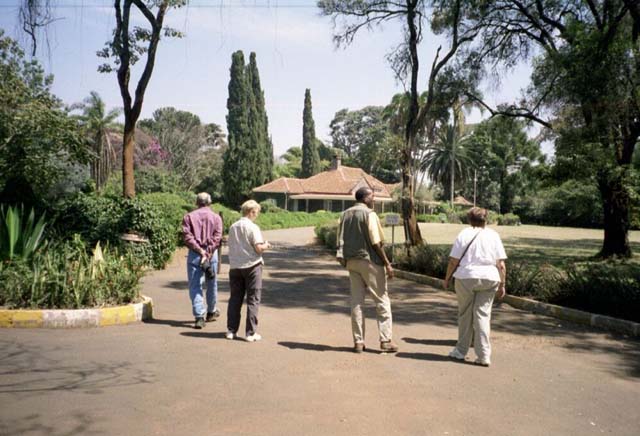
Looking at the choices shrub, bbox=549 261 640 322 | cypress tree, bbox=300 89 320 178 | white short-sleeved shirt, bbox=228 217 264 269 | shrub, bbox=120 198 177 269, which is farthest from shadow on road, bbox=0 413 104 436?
cypress tree, bbox=300 89 320 178

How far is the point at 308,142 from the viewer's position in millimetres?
67000

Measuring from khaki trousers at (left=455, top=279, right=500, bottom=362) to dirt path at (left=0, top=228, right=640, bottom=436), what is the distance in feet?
0.80

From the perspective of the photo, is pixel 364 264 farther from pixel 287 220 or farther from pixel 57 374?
pixel 287 220

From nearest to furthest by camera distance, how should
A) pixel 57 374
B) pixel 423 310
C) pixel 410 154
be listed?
pixel 57 374 < pixel 423 310 < pixel 410 154

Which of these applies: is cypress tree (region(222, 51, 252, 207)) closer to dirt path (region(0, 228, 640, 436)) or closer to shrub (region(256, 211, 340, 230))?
shrub (region(256, 211, 340, 230))

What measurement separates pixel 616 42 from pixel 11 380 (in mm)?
14286

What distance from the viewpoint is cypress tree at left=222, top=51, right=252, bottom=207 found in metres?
51.8

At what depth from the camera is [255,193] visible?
177 feet

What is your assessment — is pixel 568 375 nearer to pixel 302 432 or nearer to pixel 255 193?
pixel 302 432

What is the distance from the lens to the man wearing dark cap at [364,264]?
6.13 m

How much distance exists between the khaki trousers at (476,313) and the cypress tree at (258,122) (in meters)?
48.1

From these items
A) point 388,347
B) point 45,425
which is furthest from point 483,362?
point 45,425

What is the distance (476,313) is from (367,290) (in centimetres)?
124

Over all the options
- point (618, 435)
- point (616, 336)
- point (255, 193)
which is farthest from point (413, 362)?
point (255, 193)
